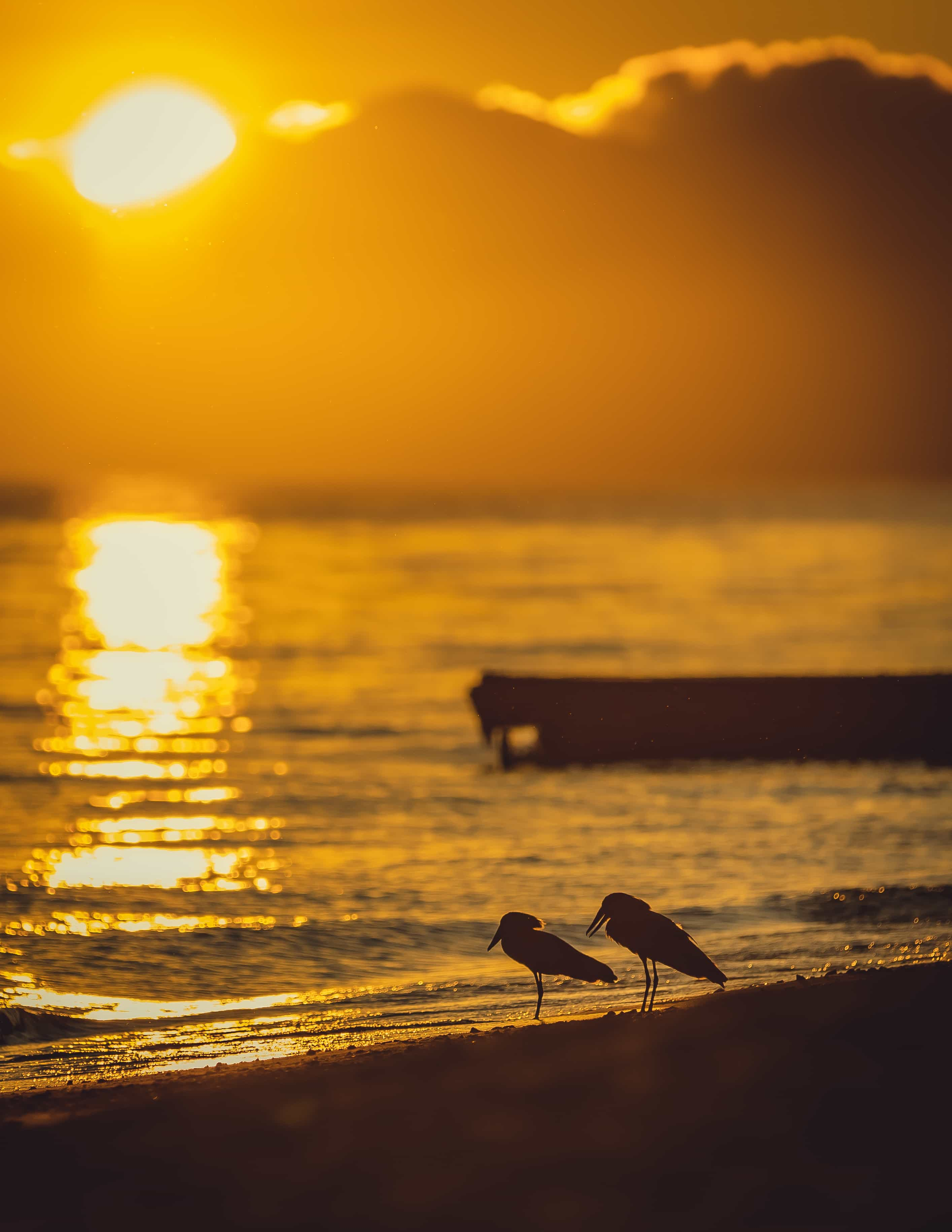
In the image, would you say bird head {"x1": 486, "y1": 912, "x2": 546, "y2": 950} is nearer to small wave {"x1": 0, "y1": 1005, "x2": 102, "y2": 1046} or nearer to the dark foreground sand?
the dark foreground sand

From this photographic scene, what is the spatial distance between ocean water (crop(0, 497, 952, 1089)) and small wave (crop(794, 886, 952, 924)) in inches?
1.8

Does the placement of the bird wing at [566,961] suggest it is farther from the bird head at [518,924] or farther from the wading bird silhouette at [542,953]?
the bird head at [518,924]

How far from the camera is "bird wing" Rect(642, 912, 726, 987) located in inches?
363

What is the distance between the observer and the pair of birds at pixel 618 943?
9234 mm

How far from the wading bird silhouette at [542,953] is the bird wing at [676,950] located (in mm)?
373

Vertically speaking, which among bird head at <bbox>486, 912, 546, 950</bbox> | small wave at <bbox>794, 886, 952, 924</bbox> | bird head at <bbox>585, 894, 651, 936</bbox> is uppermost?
bird head at <bbox>585, 894, 651, 936</bbox>

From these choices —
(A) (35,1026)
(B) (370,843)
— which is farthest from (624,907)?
(B) (370,843)

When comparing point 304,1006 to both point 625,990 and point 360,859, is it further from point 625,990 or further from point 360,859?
point 360,859

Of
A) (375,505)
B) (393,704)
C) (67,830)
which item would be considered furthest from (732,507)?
(67,830)

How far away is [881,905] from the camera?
44.5 feet

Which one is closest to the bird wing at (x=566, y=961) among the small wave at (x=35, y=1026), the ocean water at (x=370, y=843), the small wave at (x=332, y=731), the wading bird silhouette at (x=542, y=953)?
the wading bird silhouette at (x=542, y=953)

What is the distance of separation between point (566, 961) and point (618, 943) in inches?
15.0

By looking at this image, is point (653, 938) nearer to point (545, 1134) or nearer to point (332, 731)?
point (545, 1134)

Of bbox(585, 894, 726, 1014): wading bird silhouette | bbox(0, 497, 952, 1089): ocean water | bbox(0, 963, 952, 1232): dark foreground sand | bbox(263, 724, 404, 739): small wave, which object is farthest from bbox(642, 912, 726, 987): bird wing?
bbox(263, 724, 404, 739): small wave
